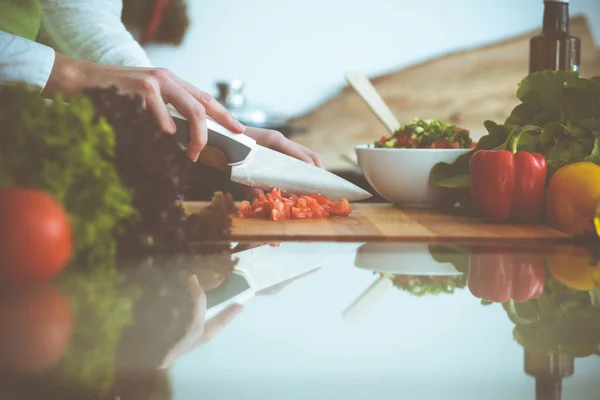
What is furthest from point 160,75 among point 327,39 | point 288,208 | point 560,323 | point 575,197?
point 327,39

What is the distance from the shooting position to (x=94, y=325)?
48 cm

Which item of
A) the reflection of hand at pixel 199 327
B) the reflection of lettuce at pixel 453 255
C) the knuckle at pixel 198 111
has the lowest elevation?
the reflection of lettuce at pixel 453 255

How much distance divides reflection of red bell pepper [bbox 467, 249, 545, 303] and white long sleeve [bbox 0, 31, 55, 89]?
0.62 meters

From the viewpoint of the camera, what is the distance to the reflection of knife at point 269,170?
1.16m

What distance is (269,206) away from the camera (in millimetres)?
1156

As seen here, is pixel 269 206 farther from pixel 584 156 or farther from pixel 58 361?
pixel 58 361

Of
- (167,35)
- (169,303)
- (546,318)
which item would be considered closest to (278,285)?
(169,303)

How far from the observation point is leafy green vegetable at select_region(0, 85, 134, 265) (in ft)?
2.08

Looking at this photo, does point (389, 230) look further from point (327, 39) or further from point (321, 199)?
point (327, 39)

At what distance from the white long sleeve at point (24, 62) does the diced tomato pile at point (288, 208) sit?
355mm

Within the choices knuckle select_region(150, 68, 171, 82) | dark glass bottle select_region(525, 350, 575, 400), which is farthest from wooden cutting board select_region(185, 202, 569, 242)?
dark glass bottle select_region(525, 350, 575, 400)

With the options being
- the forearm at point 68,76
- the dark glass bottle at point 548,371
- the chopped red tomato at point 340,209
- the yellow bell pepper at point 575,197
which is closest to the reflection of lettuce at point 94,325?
the dark glass bottle at point 548,371

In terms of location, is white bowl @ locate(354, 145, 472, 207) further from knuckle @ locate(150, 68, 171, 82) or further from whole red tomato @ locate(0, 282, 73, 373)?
whole red tomato @ locate(0, 282, 73, 373)

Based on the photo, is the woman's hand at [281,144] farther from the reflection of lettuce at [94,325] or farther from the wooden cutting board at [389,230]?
the reflection of lettuce at [94,325]
